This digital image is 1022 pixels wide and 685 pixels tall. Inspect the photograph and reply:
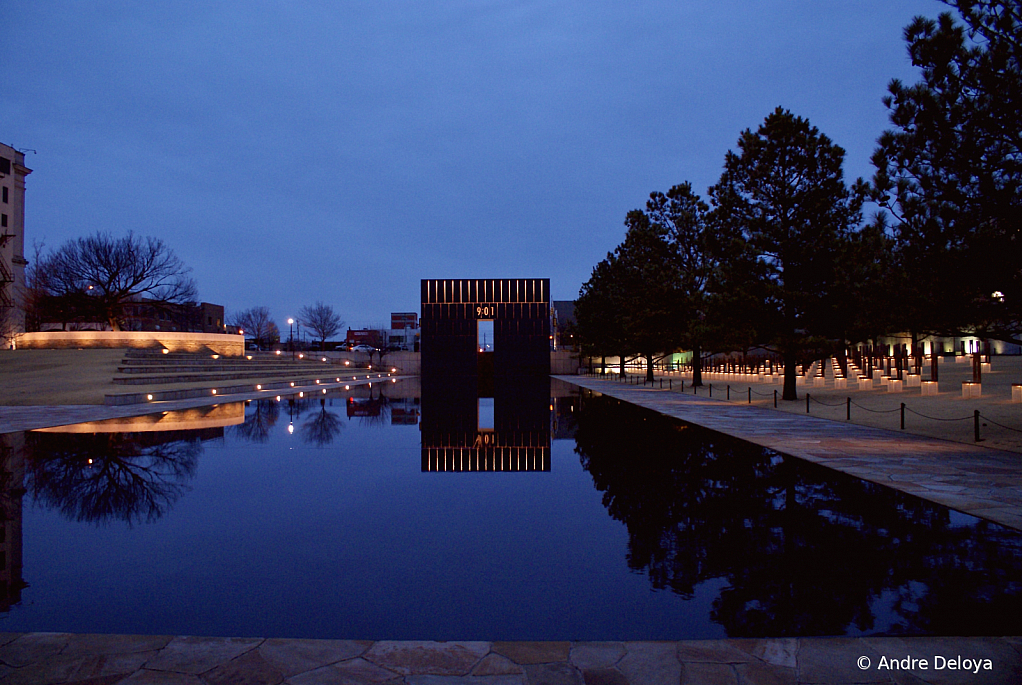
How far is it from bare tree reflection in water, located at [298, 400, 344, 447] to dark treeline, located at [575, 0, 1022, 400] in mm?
14408

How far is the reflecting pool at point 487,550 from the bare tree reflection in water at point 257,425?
299 centimetres

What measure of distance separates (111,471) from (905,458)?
567 inches

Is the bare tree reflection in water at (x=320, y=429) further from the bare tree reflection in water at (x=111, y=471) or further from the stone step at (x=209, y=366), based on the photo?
the stone step at (x=209, y=366)

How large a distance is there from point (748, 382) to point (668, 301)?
1091 centimetres

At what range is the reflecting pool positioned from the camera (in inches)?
181

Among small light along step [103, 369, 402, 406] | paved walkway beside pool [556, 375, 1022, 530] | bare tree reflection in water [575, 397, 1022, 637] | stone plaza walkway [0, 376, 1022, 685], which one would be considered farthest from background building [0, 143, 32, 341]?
bare tree reflection in water [575, 397, 1022, 637]

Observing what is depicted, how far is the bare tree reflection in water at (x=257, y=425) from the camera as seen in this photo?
15.3 meters

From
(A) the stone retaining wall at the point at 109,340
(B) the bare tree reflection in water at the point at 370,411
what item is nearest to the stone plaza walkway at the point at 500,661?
(B) the bare tree reflection in water at the point at 370,411

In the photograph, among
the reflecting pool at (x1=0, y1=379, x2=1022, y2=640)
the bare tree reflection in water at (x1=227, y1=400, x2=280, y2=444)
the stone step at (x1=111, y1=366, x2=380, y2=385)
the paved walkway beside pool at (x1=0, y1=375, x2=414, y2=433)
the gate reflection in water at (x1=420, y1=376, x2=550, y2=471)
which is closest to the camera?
the reflecting pool at (x1=0, y1=379, x2=1022, y2=640)

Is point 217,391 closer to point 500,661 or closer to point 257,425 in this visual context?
point 257,425

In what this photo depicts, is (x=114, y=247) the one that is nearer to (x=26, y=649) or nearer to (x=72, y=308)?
(x=72, y=308)

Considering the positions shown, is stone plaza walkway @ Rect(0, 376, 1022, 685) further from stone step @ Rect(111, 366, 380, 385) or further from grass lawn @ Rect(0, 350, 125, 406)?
stone step @ Rect(111, 366, 380, 385)

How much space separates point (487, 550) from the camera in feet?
20.5

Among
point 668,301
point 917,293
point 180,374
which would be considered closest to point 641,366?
point 668,301
